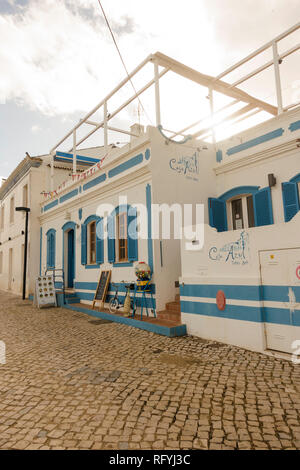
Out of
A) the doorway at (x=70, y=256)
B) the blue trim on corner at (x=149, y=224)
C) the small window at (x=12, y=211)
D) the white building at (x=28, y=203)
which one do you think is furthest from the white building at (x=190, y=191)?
the small window at (x=12, y=211)

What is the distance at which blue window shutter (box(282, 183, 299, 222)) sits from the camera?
6641mm

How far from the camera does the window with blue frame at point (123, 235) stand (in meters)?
7.78

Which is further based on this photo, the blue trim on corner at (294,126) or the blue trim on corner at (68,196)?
the blue trim on corner at (68,196)

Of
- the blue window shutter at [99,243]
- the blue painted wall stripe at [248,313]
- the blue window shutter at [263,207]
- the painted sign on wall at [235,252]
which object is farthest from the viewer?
the blue window shutter at [99,243]

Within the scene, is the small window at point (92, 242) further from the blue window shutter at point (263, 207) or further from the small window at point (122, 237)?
the blue window shutter at point (263, 207)

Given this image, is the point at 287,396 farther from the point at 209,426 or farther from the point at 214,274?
the point at 214,274

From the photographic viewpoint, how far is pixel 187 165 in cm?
806

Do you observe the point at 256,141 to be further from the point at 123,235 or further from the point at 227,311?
the point at 227,311

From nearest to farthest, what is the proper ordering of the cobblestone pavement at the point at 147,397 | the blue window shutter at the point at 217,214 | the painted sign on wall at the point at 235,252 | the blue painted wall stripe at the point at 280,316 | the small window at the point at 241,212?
1. the cobblestone pavement at the point at 147,397
2. the blue painted wall stripe at the point at 280,316
3. the painted sign on wall at the point at 235,252
4. the small window at the point at 241,212
5. the blue window shutter at the point at 217,214

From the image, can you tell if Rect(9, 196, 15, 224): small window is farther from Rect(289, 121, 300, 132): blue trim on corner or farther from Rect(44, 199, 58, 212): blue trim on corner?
Rect(289, 121, 300, 132): blue trim on corner

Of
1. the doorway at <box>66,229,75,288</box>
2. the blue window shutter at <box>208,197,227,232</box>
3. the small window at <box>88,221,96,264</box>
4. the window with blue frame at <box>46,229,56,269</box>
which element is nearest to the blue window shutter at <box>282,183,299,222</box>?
the blue window shutter at <box>208,197,227,232</box>

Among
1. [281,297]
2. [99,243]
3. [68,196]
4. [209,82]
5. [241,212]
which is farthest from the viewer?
[68,196]

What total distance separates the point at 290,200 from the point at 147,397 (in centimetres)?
544

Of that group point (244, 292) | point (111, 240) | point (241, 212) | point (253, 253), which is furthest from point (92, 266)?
point (253, 253)
